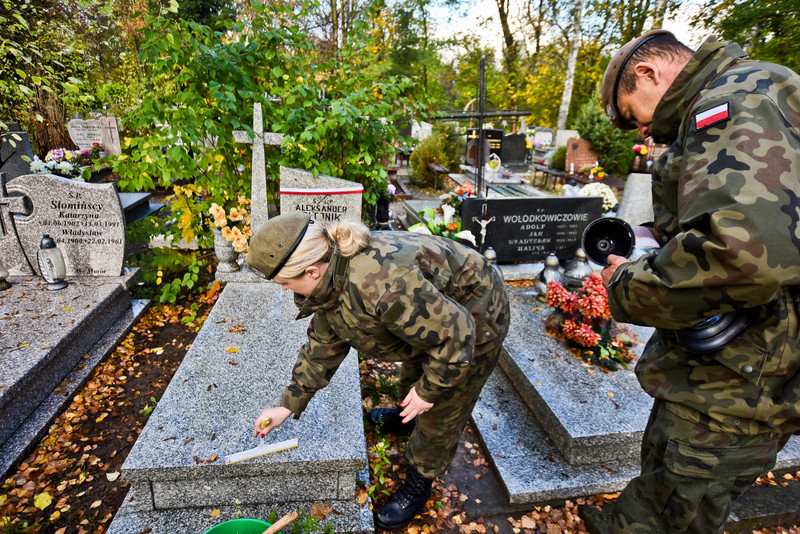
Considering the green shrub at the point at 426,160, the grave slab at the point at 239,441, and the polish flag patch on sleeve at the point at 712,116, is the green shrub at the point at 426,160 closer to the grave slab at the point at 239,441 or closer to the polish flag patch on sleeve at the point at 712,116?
the grave slab at the point at 239,441

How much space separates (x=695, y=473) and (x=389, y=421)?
5.67 ft

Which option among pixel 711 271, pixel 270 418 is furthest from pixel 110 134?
pixel 711 271

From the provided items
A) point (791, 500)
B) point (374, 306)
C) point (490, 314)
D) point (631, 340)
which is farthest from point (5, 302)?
point (791, 500)

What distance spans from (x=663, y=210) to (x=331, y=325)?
1.32 meters

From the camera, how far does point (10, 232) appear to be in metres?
3.75

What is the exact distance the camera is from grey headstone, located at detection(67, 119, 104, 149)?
10188mm

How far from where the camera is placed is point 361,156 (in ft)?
14.4

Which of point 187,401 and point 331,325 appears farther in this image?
point 187,401

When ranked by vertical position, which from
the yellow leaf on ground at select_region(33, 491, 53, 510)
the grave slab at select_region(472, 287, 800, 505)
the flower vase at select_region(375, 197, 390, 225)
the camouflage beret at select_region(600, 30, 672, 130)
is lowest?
the yellow leaf on ground at select_region(33, 491, 53, 510)

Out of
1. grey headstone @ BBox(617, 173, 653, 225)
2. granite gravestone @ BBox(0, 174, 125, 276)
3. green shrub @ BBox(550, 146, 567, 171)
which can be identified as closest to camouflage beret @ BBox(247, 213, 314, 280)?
granite gravestone @ BBox(0, 174, 125, 276)

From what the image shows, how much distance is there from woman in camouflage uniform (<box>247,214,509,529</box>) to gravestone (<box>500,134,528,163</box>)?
11.9 meters

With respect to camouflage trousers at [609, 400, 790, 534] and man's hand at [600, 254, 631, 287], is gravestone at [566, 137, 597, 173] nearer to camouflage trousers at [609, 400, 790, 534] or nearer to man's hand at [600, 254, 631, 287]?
man's hand at [600, 254, 631, 287]

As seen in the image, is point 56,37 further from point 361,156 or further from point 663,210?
point 663,210

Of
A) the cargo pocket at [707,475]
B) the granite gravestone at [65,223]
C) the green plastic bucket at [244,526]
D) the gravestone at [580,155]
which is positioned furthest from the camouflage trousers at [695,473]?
the gravestone at [580,155]
